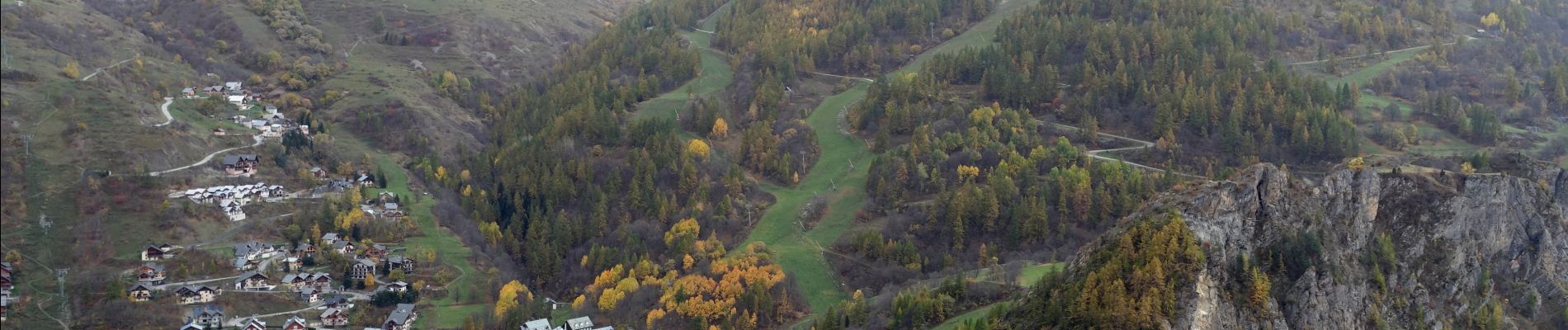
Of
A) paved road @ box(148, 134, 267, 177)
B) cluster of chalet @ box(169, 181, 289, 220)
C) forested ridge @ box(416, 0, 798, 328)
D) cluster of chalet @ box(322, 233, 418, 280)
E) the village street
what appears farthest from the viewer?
paved road @ box(148, 134, 267, 177)

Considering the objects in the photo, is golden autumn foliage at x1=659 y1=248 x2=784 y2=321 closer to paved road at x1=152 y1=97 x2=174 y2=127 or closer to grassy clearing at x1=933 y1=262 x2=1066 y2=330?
grassy clearing at x1=933 y1=262 x2=1066 y2=330

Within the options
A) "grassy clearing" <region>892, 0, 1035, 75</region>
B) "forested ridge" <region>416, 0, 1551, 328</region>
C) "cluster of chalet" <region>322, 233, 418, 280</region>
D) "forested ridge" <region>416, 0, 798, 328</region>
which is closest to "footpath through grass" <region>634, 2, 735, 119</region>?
"forested ridge" <region>416, 0, 1551, 328</region>

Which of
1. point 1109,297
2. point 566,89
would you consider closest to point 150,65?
point 566,89

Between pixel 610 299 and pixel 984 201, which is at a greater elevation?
pixel 984 201

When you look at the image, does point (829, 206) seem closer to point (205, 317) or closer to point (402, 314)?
point (402, 314)

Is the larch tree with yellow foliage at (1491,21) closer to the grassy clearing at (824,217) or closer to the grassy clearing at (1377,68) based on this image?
the grassy clearing at (1377,68)

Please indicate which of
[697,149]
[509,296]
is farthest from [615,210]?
[509,296]

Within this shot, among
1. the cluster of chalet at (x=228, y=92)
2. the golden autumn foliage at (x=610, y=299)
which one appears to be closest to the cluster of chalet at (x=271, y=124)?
the cluster of chalet at (x=228, y=92)
